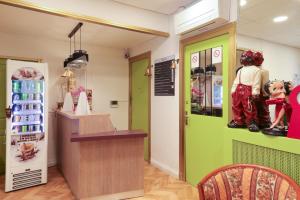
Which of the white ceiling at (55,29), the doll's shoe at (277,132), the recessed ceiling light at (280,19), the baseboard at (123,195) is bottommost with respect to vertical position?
the baseboard at (123,195)

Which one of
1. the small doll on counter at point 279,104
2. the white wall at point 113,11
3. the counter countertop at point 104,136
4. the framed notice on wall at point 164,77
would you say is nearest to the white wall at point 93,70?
the framed notice on wall at point 164,77

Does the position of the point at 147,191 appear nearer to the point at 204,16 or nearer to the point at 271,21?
the point at 204,16

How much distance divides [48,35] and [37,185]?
8.10ft

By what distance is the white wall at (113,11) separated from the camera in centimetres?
247

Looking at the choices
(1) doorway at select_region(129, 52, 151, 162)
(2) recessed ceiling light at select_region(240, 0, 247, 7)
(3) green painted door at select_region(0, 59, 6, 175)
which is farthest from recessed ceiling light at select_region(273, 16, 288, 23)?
(3) green painted door at select_region(0, 59, 6, 175)

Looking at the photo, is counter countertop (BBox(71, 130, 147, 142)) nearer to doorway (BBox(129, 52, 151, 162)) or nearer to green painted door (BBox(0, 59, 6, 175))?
doorway (BBox(129, 52, 151, 162))

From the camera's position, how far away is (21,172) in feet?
9.48

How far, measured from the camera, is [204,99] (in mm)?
2801

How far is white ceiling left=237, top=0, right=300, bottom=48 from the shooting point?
5.92ft

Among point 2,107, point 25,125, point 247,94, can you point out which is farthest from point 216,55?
point 2,107

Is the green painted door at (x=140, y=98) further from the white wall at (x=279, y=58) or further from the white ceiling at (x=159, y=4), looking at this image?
the white wall at (x=279, y=58)

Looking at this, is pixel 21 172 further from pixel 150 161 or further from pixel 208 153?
pixel 208 153

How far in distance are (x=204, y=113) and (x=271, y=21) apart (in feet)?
4.24

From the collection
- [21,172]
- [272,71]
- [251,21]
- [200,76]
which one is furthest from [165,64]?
[21,172]
